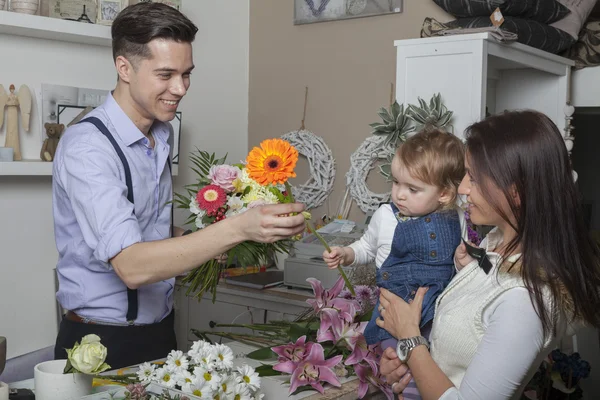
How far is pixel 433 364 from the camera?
5.24ft

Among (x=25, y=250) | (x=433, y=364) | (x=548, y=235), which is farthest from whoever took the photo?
(x=25, y=250)

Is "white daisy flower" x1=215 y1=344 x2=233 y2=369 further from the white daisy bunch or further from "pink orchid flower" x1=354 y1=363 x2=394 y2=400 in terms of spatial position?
Answer: "pink orchid flower" x1=354 y1=363 x2=394 y2=400

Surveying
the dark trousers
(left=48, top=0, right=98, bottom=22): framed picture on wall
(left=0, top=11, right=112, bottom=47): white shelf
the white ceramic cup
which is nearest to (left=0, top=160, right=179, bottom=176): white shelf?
the white ceramic cup

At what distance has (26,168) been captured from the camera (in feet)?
9.88

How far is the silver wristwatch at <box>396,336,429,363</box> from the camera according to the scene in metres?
1.66

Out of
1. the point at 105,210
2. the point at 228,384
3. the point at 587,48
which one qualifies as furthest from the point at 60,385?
the point at 587,48

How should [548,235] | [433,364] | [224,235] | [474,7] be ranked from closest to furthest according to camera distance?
[548,235]
[433,364]
[224,235]
[474,7]

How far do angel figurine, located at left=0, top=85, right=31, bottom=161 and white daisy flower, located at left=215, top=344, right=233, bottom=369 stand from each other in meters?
1.95

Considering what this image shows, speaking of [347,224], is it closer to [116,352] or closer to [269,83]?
[269,83]

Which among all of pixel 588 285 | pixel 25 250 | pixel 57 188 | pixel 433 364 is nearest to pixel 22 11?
pixel 25 250

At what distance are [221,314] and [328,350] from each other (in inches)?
61.7

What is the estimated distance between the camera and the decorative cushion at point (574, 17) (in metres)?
3.09

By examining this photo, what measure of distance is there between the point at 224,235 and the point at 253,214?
0.10 meters

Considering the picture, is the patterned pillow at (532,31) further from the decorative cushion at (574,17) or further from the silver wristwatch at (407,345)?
the silver wristwatch at (407,345)
